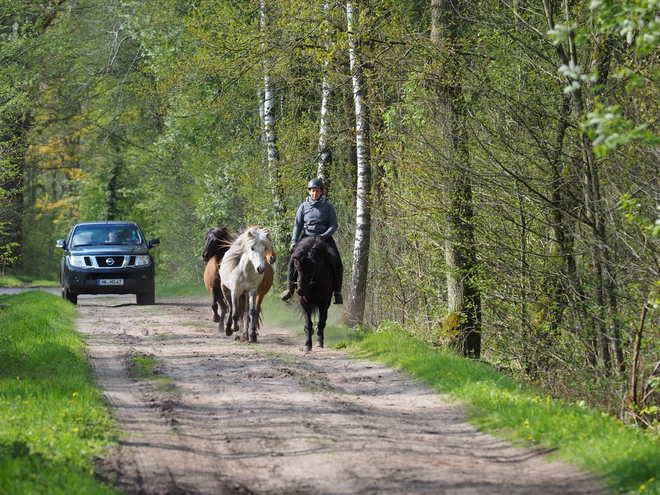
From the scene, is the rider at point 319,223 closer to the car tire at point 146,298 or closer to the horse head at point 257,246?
the horse head at point 257,246

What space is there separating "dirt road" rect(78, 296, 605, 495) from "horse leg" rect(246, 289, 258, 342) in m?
2.16

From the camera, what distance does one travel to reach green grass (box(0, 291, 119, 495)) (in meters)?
5.63

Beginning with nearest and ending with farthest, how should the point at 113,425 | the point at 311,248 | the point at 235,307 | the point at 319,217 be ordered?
the point at 113,425, the point at 311,248, the point at 319,217, the point at 235,307

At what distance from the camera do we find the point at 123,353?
513 inches

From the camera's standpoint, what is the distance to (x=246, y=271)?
617 inches

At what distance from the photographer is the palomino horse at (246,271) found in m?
15.2

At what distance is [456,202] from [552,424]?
18.6 feet

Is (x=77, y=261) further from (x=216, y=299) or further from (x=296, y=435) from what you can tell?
(x=296, y=435)

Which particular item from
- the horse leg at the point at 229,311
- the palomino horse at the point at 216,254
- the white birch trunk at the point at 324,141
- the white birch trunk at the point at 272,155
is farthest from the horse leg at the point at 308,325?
the white birch trunk at the point at 272,155

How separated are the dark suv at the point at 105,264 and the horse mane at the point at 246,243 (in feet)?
25.6

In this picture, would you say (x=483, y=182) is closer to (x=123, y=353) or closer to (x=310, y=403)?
(x=310, y=403)

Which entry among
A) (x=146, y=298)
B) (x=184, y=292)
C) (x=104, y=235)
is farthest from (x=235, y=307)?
(x=184, y=292)

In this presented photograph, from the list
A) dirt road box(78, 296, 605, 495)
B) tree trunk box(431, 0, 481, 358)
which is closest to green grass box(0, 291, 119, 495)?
dirt road box(78, 296, 605, 495)

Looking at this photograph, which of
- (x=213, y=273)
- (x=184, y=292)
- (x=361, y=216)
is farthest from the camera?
(x=184, y=292)
